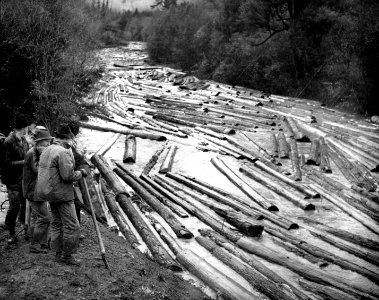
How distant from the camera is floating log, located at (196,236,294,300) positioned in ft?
20.7

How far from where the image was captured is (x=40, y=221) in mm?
Answer: 6344

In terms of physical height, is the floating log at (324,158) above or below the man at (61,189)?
below

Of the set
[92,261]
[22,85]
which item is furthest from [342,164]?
[22,85]

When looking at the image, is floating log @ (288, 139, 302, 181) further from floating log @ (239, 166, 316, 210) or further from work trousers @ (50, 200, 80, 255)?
work trousers @ (50, 200, 80, 255)

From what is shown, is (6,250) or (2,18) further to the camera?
(2,18)

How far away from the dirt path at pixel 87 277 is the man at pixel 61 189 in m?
0.32

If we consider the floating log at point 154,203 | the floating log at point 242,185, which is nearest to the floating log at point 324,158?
the floating log at point 242,185

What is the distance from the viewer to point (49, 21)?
657 inches

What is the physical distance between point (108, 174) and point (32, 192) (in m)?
5.64

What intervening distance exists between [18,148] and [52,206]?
1.56 metres

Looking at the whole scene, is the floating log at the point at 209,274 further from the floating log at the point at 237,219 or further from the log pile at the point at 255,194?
the floating log at the point at 237,219

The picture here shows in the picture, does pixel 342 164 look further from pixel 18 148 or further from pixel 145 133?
pixel 18 148

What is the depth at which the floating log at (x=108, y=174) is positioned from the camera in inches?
425

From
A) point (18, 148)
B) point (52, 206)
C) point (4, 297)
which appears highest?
point (18, 148)
